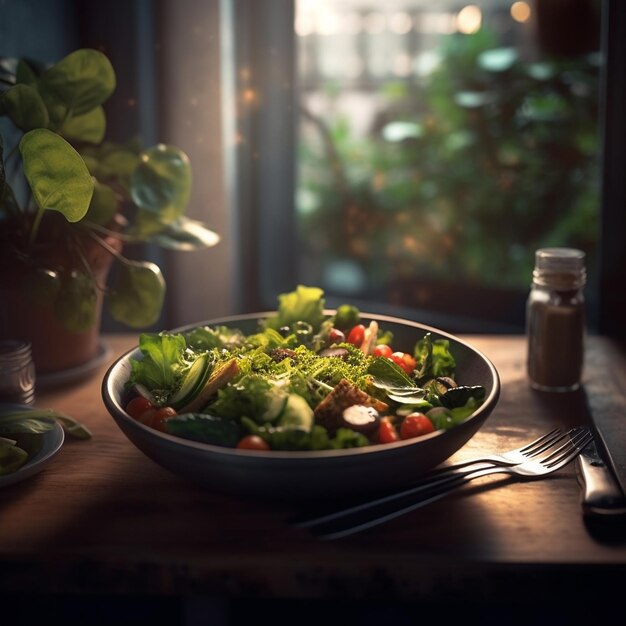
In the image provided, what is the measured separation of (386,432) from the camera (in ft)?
2.97

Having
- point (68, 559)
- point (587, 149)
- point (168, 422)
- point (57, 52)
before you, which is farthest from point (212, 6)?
point (68, 559)

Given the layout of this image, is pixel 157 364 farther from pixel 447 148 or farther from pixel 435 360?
pixel 447 148

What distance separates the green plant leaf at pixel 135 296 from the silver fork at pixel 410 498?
2.00ft

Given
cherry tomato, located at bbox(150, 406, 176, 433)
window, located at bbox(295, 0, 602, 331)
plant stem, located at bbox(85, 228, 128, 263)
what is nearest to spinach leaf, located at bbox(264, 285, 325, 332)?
plant stem, located at bbox(85, 228, 128, 263)

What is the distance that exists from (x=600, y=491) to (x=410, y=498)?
0.22 meters

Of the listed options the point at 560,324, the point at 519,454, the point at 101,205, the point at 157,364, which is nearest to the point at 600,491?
the point at 519,454

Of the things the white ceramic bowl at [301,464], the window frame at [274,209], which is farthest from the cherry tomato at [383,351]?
the window frame at [274,209]

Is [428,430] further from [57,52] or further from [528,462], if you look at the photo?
[57,52]

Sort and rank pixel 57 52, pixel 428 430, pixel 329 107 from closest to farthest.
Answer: pixel 428 430 < pixel 57 52 < pixel 329 107

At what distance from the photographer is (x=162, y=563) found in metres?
0.80

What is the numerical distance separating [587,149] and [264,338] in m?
1.14

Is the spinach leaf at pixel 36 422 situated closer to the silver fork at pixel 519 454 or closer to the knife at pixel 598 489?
the silver fork at pixel 519 454

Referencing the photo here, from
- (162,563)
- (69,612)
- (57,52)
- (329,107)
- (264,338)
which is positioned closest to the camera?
(162,563)

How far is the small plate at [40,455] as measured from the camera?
3.05 feet
